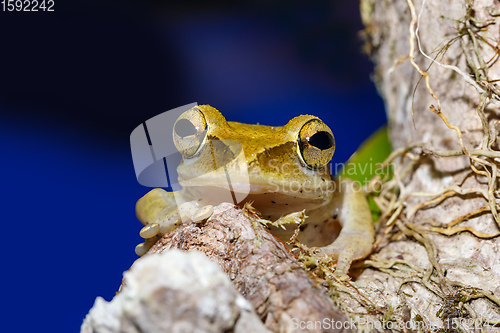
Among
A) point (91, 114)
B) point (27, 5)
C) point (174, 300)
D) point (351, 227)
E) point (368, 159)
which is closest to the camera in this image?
point (174, 300)

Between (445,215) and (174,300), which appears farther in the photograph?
(445,215)

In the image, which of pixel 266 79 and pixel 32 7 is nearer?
pixel 32 7

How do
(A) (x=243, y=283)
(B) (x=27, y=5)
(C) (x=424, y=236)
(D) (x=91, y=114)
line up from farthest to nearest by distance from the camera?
1. (D) (x=91, y=114)
2. (B) (x=27, y=5)
3. (C) (x=424, y=236)
4. (A) (x=243, y=283)

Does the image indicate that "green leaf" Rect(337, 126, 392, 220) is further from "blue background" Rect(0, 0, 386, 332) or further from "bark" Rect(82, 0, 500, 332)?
"bark" Rect(82, 0, 500, 332)

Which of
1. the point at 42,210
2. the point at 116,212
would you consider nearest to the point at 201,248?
the point at 116,212

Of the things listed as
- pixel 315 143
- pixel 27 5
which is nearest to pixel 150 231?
pixel 315 143

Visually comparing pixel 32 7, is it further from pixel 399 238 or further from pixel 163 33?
pixel 399 238

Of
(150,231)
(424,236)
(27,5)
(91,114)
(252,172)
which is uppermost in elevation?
(27,5)

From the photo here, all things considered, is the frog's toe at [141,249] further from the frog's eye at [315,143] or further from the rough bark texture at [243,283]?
the frog's eye at [315,143]

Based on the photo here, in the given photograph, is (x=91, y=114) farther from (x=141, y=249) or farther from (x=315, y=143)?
(x=315, y=143)
